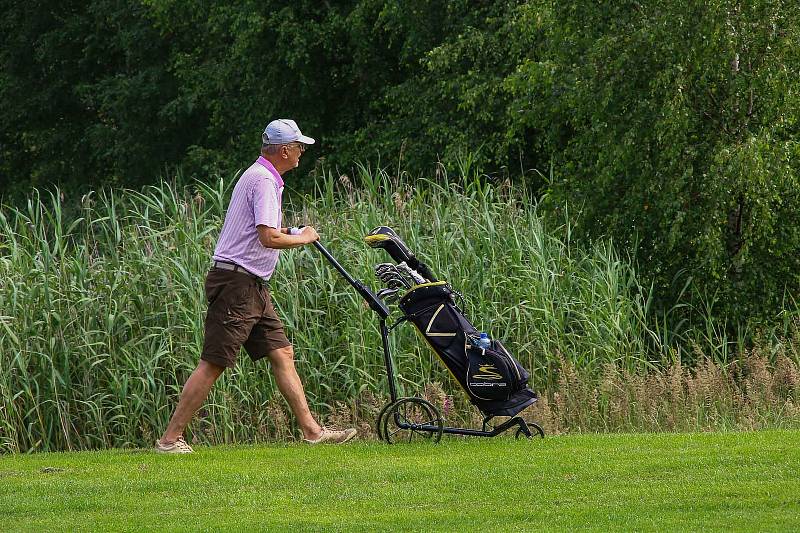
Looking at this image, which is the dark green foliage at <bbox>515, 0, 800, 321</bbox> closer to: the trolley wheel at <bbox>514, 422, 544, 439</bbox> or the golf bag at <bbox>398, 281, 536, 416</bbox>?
the trolley wheel at <bbox>514, 422, 544, 439</bbox>

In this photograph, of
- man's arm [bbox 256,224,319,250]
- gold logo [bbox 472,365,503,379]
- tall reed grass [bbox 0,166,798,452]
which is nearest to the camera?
man's arm [bbox 256,224,319,250]

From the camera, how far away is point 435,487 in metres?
6.55

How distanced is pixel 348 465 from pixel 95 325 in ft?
9.79

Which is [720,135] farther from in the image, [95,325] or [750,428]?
[95,325]

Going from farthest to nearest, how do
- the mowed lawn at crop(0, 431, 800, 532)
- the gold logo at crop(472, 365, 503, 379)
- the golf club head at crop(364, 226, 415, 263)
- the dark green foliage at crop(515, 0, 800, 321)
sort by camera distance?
the dark green foliage at crop(515, 0, 800, 321), the golf club head at crop(364, 226, 415, 263), the gold logo at crop(472, 365, 503, 379), the mowed lawn at crop(0, 431, 800, 532)

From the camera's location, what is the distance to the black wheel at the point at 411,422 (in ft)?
25.9

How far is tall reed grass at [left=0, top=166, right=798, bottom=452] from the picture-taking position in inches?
361

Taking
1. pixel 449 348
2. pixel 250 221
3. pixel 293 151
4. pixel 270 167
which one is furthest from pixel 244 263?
pixel 449 348

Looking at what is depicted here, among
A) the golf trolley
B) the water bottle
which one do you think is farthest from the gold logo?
the water bottle

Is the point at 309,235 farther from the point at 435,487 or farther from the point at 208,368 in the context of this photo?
the point at 435,487

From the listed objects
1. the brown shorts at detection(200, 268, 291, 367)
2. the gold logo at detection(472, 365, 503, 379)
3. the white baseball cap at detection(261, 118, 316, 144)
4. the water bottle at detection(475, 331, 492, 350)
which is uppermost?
the white baseball cap at detection(261, 118, 316, 144)

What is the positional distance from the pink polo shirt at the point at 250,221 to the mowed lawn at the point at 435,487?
108cm

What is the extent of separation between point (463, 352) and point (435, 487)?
1331mm

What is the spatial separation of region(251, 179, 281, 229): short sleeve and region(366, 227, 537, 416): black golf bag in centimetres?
55
